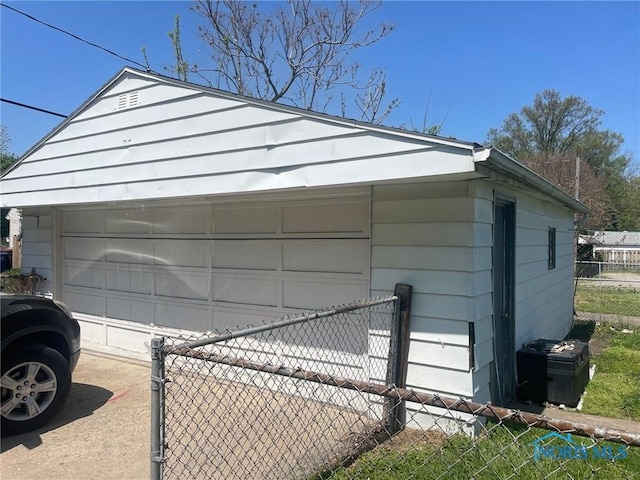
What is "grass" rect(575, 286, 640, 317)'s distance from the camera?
495 inches

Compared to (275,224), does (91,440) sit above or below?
below

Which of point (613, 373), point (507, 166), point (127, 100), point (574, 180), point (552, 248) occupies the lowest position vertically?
point (613, 373)

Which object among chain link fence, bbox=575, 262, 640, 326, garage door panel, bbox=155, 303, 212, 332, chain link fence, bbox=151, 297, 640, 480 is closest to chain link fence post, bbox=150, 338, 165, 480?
chain link fence, bbox=151, 297, 640, 480

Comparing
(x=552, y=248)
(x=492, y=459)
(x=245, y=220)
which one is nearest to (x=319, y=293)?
(x=245, y=220)

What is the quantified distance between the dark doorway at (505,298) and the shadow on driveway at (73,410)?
408cm

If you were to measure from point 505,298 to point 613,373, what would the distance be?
8.22 ft

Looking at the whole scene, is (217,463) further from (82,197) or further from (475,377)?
(82,197)

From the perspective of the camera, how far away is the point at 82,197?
6055 mm

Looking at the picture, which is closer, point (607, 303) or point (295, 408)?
point (295, 408)

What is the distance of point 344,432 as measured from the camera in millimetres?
3986

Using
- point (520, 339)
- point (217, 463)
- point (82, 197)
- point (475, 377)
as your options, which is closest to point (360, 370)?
point (475, 377)

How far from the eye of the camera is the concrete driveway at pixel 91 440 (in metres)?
3.35

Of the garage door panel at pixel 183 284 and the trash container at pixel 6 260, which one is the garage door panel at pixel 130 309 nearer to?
the garage door panel at pixel 183 284

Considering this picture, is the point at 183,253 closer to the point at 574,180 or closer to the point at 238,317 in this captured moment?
the point at 238,317
